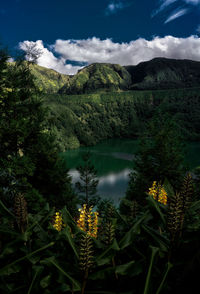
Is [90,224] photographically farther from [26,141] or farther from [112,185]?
[112,185]

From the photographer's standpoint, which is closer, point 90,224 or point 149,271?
point 149,271

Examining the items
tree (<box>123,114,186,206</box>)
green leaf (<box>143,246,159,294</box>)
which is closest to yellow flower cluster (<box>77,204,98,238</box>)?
green leaf (<box>143,246,159,294</box>)

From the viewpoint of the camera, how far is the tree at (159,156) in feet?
60.2

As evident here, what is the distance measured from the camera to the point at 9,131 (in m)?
11.3

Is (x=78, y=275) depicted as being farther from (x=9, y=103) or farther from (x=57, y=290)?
(x=9, y=103)

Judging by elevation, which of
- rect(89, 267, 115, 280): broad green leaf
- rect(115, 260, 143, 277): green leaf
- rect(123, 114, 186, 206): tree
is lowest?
rect(123, 114, 186, 206): tree

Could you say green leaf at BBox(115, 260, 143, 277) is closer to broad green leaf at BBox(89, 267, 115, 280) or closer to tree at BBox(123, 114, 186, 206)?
broad green leaf at BBox(89, 267, 115, 280)

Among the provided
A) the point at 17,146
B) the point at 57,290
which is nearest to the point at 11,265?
the point at 57,290

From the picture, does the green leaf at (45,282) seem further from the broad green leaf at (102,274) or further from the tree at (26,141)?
the tree at (26,141)

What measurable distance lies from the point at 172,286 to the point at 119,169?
64542 mm

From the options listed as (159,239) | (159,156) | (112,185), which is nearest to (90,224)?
(159,239)

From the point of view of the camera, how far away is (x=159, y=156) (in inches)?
753

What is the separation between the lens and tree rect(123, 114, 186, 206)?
1836cm

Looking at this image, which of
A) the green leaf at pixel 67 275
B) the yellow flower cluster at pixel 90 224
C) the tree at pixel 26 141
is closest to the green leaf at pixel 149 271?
the green leaf at pixel 67 275
